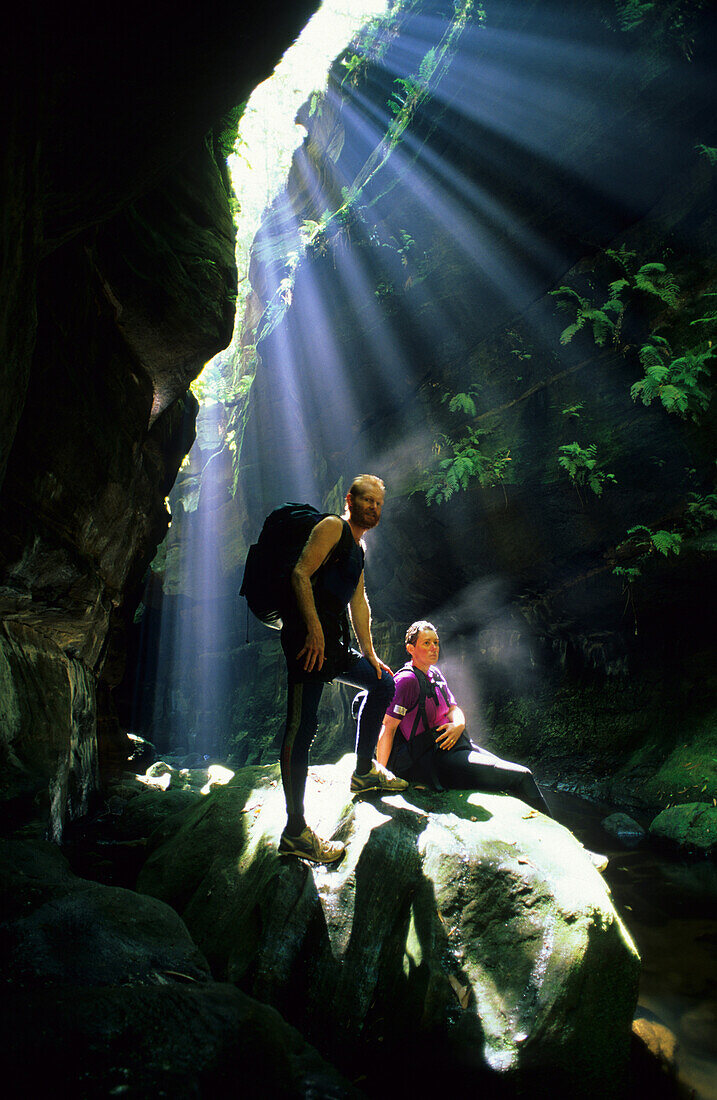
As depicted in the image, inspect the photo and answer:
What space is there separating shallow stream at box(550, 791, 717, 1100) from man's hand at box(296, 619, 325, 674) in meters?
2.91

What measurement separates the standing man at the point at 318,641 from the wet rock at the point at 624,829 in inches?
213

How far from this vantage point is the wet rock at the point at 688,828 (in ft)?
20.2

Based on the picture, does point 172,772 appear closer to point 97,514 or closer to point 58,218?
point 97,514

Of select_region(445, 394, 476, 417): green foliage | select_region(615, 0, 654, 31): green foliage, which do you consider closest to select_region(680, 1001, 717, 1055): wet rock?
select_region(445, 394, 476, 417): green foliage

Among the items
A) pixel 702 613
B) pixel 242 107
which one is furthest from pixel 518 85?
pixel 702 613

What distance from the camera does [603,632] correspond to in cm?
1037

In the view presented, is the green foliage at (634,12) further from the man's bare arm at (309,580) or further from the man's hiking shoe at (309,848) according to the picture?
the man's hiking shoe at (309,848)

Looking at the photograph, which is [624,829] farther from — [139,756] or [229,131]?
[229,131]

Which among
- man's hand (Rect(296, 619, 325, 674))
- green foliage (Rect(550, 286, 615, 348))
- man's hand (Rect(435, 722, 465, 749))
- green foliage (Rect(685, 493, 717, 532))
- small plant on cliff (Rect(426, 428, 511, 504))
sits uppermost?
green foliage (Rect(550, 286, 615, 348))

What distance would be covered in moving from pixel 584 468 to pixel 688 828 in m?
6.51

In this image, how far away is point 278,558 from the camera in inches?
128

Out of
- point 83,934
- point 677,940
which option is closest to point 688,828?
point 677,940

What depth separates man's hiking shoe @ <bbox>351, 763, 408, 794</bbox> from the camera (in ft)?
12.7

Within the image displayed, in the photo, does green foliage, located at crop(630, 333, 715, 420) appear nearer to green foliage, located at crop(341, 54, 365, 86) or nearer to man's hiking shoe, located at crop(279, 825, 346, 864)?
man's hiking shoe, located at crop(279, 825, 346, 864)
